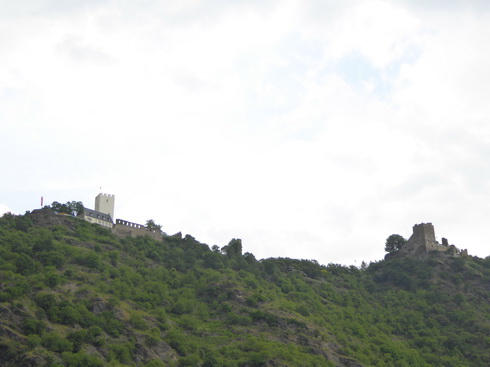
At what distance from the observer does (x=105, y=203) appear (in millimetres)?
130375

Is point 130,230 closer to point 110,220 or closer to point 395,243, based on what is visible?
point 110,220

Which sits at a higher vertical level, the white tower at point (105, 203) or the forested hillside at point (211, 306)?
the white tower at point (105, 203)

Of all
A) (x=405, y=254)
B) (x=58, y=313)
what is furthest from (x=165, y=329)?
(x=405, y=254)

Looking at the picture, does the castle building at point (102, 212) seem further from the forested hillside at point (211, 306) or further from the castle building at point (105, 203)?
the forested hillside at point (211, 306)

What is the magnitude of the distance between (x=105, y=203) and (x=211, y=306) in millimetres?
33308

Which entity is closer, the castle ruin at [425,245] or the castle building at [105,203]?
the castle building at [105,203]

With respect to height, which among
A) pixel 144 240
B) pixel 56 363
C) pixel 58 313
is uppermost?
pixel 144 240

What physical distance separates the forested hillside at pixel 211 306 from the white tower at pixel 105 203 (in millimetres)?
9121

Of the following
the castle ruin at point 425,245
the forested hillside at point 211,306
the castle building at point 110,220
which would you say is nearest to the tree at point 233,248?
the forested hillside at point 211,306

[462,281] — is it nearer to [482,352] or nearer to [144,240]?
[482,352]

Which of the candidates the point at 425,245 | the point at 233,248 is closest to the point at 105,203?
the point at 233,248

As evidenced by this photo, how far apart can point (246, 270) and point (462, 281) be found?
37538mm

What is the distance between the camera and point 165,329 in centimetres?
9319

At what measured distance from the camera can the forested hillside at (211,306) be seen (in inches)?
3327
